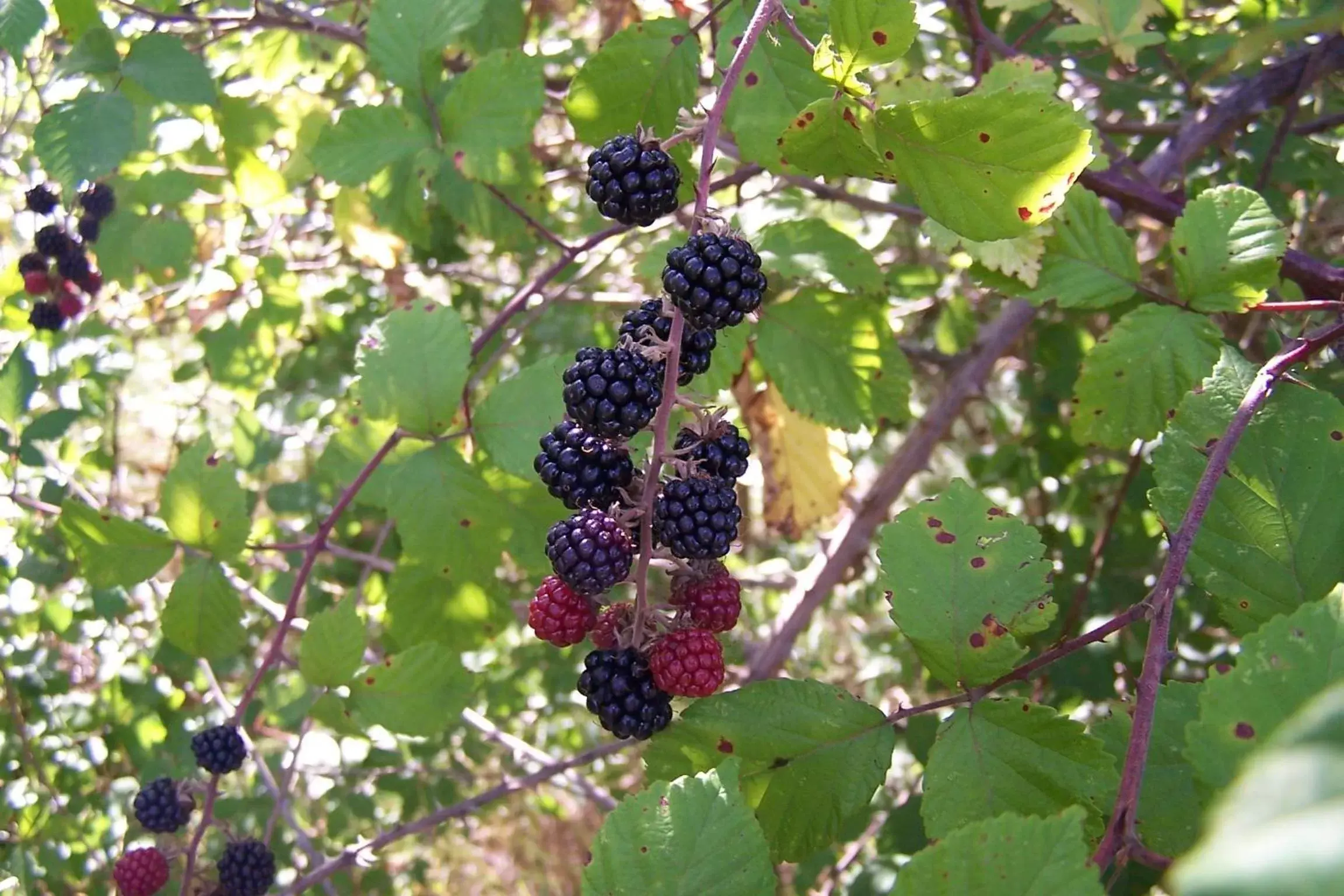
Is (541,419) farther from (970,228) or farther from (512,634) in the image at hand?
(512,634)

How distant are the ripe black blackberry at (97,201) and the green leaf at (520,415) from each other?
139cm

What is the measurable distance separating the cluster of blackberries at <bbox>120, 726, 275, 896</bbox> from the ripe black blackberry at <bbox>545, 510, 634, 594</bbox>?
872mm

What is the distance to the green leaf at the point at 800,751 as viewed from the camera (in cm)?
116

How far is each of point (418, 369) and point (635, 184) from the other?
678 millimetres

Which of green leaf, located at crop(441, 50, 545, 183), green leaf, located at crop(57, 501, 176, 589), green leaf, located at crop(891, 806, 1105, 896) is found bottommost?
green leaf, located at crop(891, 806, 1105, 896)

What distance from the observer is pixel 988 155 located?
42.6 inches

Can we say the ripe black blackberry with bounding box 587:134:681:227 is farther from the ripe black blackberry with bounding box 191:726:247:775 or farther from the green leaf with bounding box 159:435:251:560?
the ripe black blackberry with bounding box 191:726:247:775

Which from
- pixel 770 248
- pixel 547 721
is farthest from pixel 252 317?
pixel 547 721

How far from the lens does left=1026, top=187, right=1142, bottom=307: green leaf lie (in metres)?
1.57

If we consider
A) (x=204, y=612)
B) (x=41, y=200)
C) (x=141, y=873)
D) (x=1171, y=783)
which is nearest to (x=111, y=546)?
(x=204, y=612)

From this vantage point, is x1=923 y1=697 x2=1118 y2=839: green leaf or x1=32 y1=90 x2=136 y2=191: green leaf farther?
x1=32 y1=90 x2=136 y2=191: green leaf

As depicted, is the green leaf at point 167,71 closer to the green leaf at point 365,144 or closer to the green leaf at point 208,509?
the green leaf at point 365,144

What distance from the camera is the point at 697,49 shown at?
61.3 inches

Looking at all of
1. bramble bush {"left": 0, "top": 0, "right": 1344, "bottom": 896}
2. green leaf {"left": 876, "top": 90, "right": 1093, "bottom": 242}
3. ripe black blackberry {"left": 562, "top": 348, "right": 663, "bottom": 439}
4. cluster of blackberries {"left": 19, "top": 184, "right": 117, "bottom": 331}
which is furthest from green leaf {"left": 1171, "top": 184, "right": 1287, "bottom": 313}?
cluster of blackberries {"left": 19, "top": 184, "right": 117, "bottom": 331}
